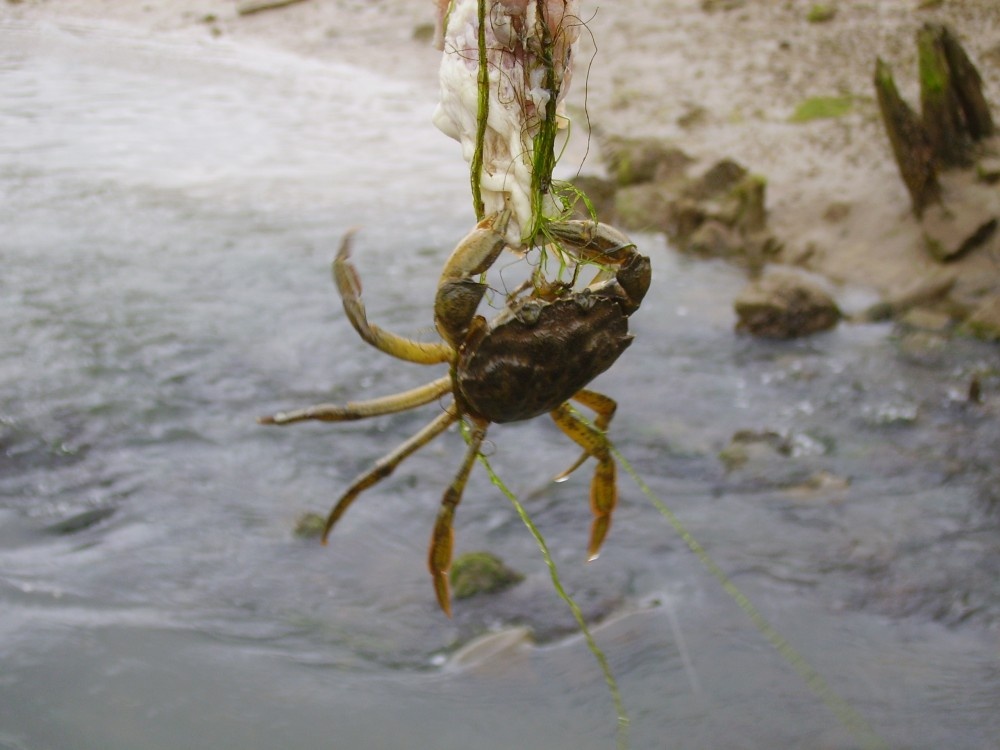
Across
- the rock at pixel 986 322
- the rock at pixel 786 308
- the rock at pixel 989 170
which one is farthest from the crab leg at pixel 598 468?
the rock at pixel 989 170

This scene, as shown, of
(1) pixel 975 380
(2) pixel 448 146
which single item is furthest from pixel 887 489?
(2) pixel 448 146

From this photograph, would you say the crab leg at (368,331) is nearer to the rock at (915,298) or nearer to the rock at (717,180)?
the rock at (915,298)

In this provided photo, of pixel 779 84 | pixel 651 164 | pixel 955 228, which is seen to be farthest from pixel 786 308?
pixel 779 84

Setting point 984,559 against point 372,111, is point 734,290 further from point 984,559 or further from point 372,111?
point 372,111

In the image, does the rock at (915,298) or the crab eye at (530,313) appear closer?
the crab eye at (530,313)

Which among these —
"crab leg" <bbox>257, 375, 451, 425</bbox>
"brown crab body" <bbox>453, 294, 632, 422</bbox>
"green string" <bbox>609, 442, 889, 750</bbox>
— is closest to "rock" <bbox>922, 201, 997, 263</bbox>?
"green string" <bbox>609, 442, 889, 750</bbox>

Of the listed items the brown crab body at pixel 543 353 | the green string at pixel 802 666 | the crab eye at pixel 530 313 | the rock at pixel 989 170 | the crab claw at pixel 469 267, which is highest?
the crab claw at pixel 469 267
